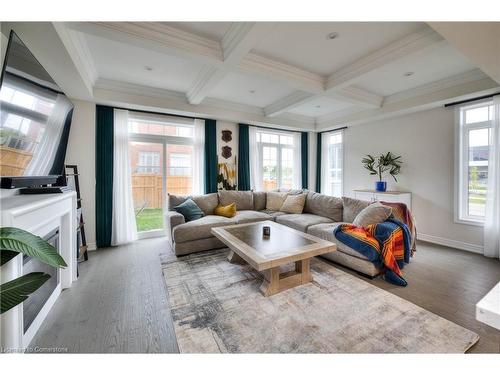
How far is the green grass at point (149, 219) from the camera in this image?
400 centimetres

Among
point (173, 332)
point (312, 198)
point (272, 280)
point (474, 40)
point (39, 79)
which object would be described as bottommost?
point (173, 332)

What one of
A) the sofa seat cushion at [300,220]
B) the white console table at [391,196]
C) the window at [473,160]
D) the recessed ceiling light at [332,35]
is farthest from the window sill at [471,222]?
the recessed ceiling light at [332,35]

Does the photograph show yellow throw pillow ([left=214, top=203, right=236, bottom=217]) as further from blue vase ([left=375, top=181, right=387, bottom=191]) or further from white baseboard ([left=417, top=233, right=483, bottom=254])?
white baseboard ([left=417, top=233, right=483, bottom=254])

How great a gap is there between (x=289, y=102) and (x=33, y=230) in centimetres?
384

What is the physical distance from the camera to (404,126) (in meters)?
4.05

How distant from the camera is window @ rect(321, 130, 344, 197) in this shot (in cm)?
542

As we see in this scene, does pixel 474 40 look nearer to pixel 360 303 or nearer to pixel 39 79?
pixel 360 303

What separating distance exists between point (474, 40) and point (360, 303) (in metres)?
2.50

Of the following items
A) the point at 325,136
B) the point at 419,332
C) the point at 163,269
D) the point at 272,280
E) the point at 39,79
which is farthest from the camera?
the point at 325,136

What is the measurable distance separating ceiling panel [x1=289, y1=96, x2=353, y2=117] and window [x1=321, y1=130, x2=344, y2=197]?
0.72 metres

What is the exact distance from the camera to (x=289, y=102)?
3.96 m

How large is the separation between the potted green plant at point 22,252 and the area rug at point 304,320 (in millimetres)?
941

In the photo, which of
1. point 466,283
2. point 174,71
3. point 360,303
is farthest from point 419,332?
point 174,71

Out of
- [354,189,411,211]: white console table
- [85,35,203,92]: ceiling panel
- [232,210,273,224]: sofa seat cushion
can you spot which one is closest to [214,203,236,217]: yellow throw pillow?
[232,210,273,224]: sofa seat cushion
